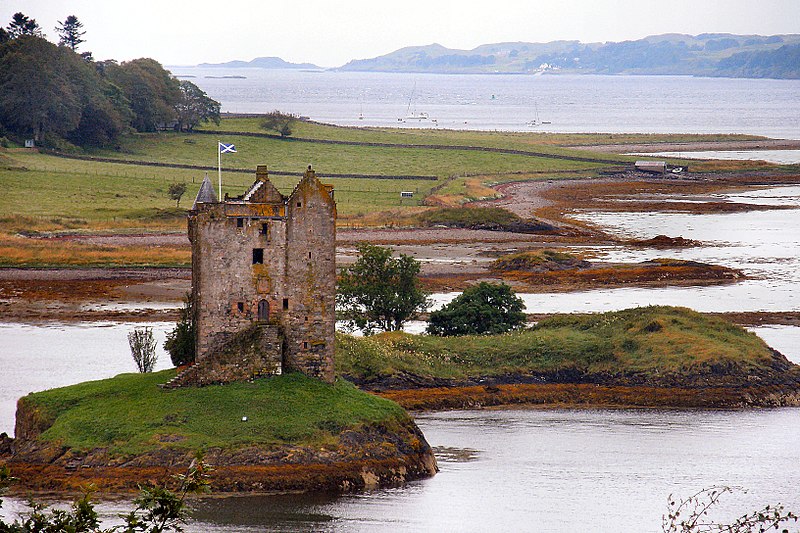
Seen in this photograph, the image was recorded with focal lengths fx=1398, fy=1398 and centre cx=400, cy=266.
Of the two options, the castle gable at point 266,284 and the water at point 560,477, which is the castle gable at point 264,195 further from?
the water at point 560,477

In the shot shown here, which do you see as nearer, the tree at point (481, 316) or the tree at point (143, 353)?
the tree at point (143, 353)

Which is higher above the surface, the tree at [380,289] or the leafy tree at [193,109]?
the leafy tree at [193,109]

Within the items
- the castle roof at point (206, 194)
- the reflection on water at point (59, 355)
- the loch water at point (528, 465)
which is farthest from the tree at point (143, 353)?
the castle roof at point (206, 194)

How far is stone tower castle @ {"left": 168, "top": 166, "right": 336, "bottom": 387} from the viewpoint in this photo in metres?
50.6

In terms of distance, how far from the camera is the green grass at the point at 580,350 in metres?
65.1

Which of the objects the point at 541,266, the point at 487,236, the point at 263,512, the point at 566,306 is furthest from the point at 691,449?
the point at 487,236

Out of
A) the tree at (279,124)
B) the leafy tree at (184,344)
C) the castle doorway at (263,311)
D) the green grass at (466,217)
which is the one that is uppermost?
the castle doorway at (263,311)

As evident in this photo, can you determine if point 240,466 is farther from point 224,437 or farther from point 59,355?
point 59,355

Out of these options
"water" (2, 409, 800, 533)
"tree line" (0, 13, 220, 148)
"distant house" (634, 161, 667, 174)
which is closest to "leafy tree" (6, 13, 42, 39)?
"tree line" (0, 13, 220, 148)

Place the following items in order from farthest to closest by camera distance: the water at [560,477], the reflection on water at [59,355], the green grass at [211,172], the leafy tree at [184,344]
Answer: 1. the green grass at [211,172]
2. the reflection on water at [59,355]
3. the leafy tree at [184,344]
4. the water at [560,477]

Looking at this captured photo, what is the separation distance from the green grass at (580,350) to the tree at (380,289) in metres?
4.45

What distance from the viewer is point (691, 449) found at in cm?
5631

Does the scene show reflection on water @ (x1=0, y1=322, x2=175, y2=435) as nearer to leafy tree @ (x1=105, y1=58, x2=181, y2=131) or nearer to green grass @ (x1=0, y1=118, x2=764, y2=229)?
green grass @ (x1=0, y1=118, x2=764, y2=229)

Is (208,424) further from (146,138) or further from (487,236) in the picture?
(146,138)
